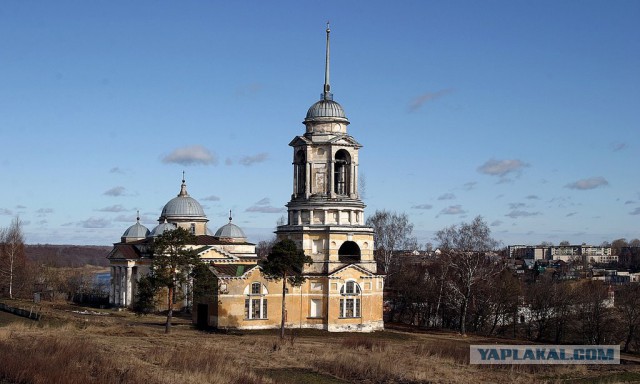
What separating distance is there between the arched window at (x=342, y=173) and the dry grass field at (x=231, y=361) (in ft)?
37.7

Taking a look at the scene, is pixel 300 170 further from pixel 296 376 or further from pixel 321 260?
pixel 296 376

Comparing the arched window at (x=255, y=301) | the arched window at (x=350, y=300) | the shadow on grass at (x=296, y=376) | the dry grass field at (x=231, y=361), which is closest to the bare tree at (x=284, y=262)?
the arched window at (x=255, y=301)

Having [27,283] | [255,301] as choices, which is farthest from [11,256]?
[255,301]

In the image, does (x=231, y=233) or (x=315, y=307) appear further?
(x=231, y=233)

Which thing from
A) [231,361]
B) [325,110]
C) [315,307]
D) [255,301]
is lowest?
[231,361]

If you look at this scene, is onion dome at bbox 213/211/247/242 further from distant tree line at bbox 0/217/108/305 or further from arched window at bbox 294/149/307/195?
arched window at bbox 294/149/307/195

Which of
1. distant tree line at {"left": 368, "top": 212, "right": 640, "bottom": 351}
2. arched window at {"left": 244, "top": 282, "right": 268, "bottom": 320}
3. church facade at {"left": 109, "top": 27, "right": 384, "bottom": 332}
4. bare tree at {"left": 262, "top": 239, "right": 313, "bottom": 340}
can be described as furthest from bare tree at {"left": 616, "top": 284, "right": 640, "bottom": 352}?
arched window at {"left": 244, "top": 282, "right": 268, "bottom": 320}

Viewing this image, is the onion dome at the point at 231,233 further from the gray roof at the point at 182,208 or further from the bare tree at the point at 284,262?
the bare tree at the point at 284,262

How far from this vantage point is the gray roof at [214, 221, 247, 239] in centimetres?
7794

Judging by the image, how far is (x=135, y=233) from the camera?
7894cm

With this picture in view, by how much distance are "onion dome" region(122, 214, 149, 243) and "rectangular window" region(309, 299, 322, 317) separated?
2946 centimetres

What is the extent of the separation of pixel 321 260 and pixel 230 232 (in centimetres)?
2575

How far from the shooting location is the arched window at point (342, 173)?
2175 inches

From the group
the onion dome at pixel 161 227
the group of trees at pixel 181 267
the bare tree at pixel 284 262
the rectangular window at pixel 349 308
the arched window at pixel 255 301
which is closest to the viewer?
the group of trees at pixel 181 267
